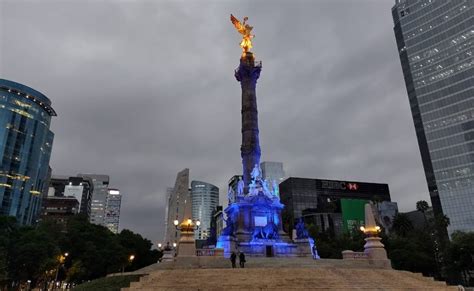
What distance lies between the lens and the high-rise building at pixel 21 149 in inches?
3477

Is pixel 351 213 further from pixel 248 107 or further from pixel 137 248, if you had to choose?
pixel 248 107

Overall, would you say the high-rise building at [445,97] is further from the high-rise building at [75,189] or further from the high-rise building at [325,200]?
the high-rise building at [75,189]

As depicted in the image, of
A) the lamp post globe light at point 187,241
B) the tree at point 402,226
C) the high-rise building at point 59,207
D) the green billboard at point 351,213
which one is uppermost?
the high-rise building at point 59,207

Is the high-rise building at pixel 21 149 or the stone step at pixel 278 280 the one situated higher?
the high-rise building at pixel 21 149

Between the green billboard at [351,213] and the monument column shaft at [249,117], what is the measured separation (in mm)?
69278

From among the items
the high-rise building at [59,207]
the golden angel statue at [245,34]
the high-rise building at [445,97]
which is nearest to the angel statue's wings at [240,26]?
the golden angel statue at [245,34]

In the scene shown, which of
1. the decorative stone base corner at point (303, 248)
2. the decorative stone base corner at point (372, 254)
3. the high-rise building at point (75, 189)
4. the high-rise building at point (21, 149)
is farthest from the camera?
the high-rise building at point (75, 189)

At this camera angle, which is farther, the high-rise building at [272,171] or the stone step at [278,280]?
the high-rise building at [272,171]

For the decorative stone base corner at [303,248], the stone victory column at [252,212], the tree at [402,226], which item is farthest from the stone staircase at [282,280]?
the tree at [402,226]

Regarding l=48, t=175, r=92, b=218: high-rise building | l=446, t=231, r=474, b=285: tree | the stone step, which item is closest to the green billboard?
l=446, t=231, r=474, b=285: tree

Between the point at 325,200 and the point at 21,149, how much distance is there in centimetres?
8957

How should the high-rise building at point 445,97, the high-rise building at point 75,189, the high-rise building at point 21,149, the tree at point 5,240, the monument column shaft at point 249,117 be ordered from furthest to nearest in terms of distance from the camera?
the high-rise building at point 75,189
the high-rise building at point 21,149
the high-rise building at point 445,97
the monument column shaft at point 249,117
the tree at point 5,240

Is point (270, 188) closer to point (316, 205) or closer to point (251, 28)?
point (251, 28)

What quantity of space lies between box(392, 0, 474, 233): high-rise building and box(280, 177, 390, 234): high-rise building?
18.7m
